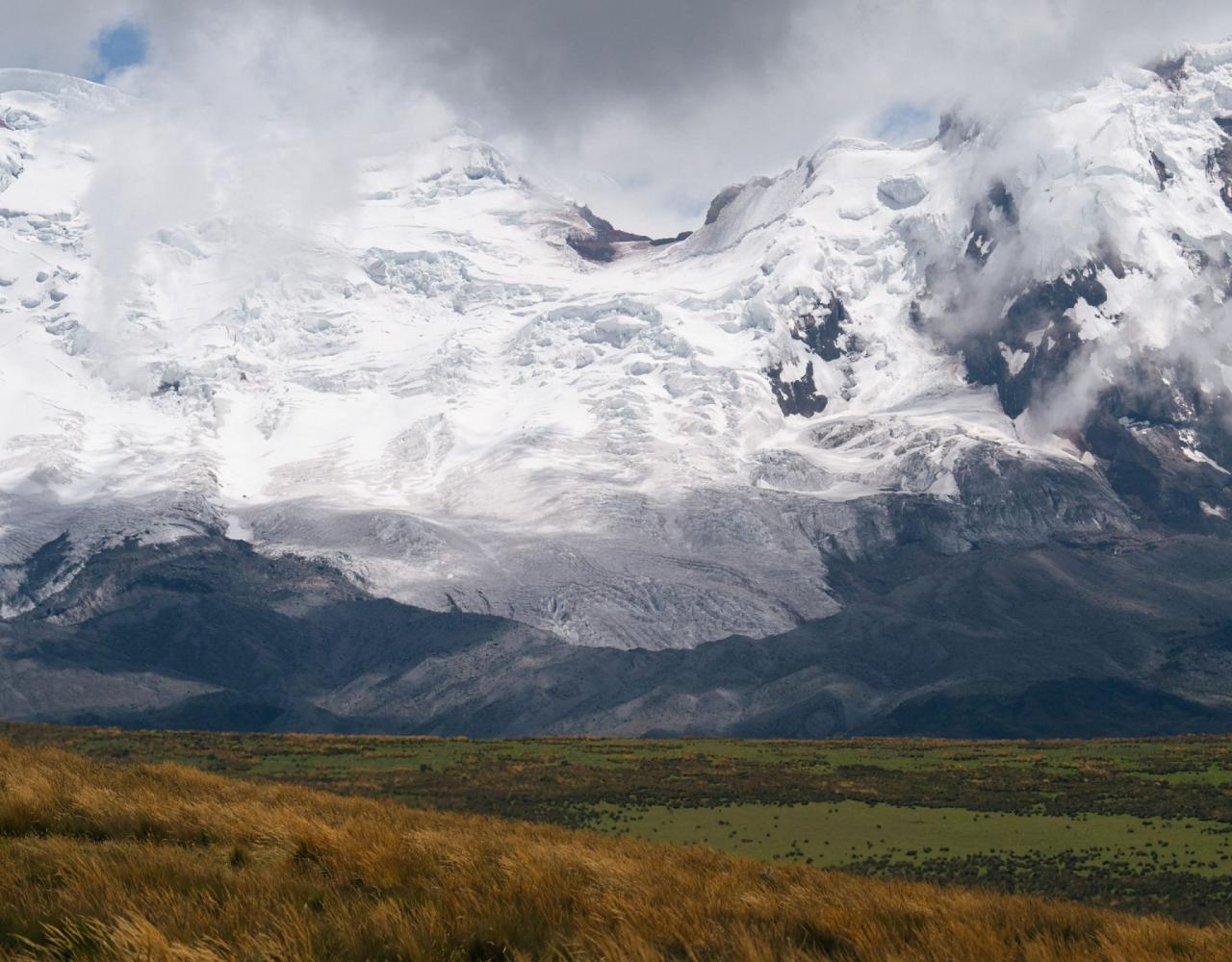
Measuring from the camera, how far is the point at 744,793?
5353 centimetres

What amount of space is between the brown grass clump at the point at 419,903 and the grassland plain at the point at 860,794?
21.0ft

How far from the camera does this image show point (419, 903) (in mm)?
9023

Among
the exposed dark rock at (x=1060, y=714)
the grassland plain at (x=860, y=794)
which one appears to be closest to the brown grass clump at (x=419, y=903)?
the grassland plain at (x=860, y=794)

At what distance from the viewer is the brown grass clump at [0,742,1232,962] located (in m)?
7.61

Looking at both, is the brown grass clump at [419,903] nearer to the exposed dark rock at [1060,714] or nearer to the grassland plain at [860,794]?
the grassland plain at [860,794]

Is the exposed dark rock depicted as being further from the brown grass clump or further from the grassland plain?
the brown grass clump

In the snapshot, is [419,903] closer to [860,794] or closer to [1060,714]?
→ [860,794]

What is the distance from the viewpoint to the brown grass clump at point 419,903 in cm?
761

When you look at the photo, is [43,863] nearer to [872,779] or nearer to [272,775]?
[272,775]

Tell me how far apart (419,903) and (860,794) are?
47287 millimetres

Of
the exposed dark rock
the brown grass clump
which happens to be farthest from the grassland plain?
the exposed dark rock

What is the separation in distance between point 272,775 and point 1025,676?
501 feet

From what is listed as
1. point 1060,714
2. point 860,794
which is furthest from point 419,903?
point 1060,714

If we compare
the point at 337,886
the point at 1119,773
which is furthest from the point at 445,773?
the point at 337,886
